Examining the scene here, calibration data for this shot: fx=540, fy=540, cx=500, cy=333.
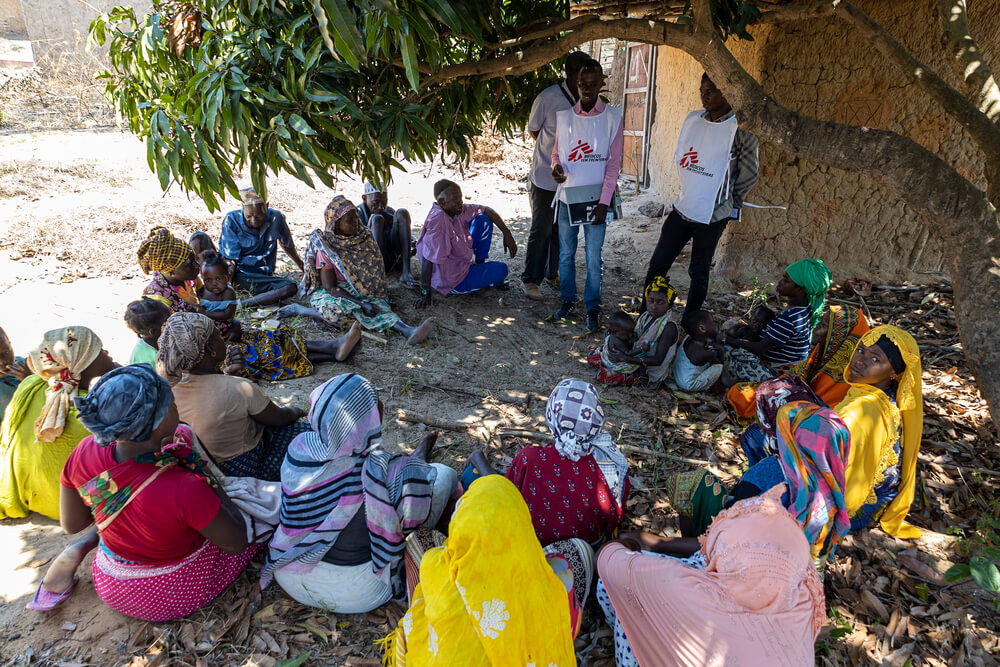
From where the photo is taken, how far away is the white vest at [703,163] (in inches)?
159

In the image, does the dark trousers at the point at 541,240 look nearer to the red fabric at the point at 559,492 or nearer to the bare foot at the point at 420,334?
the bare foot at the point at 420,334

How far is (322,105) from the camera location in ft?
8.81

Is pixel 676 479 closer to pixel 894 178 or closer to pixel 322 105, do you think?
pixel 894 178

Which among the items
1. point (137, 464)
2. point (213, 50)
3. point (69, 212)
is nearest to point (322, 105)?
point (213, 50)

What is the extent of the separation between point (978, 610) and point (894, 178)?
1.93m

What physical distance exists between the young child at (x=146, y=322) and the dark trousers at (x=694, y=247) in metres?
3.68

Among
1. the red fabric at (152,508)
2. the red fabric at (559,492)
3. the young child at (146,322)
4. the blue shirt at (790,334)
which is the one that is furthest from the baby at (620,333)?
the young child at (146,322)

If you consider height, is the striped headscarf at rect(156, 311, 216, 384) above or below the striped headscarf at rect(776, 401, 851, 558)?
above

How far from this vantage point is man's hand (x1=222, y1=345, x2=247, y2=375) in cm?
375

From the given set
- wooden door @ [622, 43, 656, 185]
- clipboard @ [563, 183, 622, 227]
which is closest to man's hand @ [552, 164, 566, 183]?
clipboard @ [563, 183, 622, 227]

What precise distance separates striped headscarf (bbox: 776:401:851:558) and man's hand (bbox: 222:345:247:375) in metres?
3.41

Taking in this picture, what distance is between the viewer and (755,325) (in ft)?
12.4

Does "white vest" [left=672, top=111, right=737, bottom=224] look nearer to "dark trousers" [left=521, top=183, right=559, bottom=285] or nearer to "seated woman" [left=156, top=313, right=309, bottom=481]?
"dark trousers" [left=521, top=183, right=559, bottom=285]

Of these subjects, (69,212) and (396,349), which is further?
(69,212)
